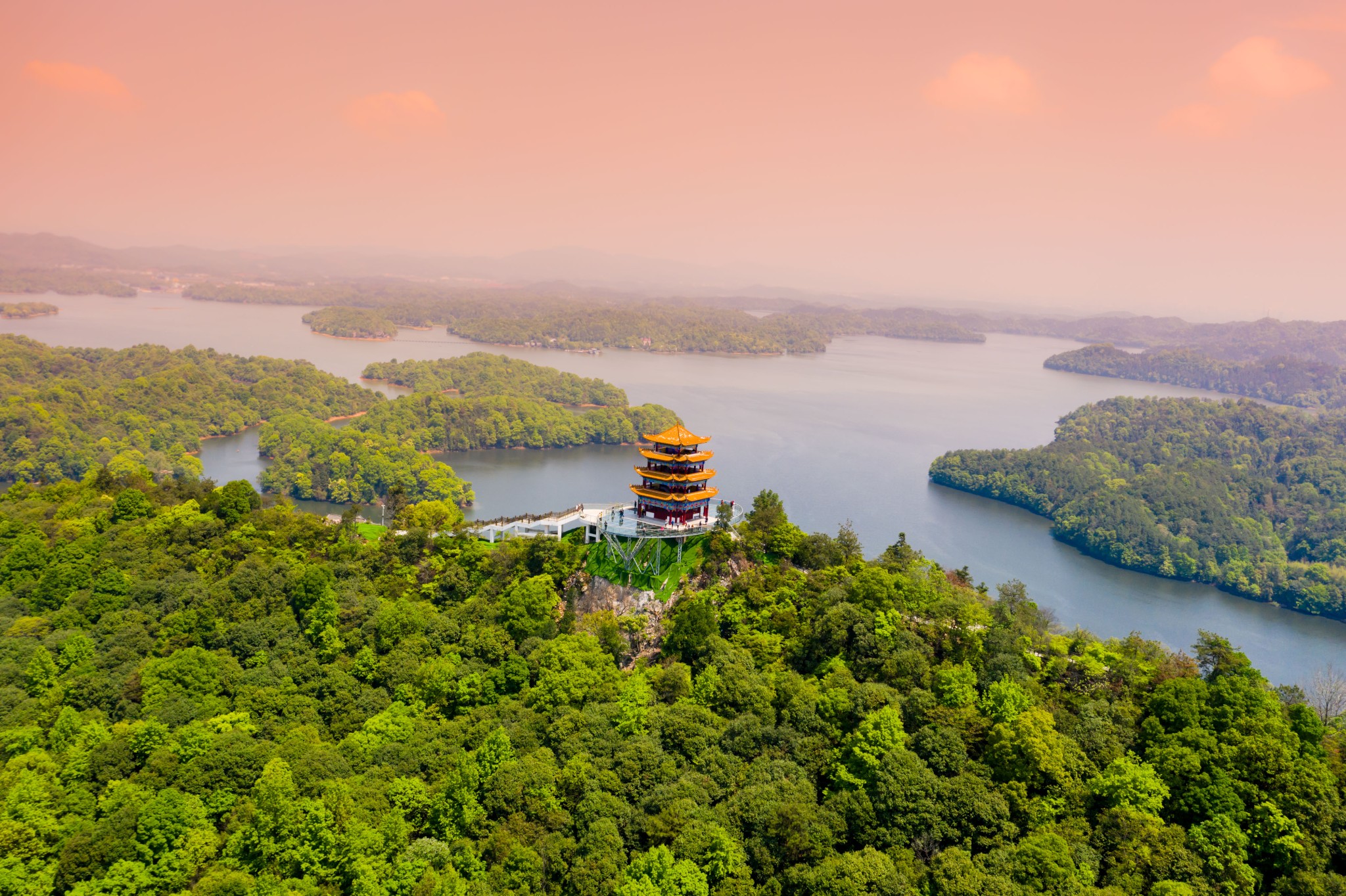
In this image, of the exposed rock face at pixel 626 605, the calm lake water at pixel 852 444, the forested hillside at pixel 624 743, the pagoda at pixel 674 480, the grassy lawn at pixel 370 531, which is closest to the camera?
the forested hillside at pixel 624 743

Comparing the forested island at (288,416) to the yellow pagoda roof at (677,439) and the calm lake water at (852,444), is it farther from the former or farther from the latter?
the yellow pagoda roof at (677,439)

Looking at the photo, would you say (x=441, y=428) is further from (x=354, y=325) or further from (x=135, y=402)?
(x=354, y=325)

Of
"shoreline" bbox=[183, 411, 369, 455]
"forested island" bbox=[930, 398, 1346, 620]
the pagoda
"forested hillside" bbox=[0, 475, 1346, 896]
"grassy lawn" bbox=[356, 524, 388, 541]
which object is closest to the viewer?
"forested hillside" bbox=[0, 475, 1346, 896]

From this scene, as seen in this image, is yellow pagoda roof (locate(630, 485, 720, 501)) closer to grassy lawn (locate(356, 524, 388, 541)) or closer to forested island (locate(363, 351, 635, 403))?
grassy lawn (locate(356, 524, 388, 541))

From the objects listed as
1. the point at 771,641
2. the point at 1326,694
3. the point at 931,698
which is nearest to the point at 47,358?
the point at 771,641

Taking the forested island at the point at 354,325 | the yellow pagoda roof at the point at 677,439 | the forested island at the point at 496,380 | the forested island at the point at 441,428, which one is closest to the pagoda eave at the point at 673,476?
the yellow pagoda roof at the point at 677,439

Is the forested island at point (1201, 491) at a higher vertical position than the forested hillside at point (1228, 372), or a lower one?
lower

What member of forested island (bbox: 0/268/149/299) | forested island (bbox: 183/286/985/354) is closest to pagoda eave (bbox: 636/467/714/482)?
forested island (bbox: 183/286/985/354)

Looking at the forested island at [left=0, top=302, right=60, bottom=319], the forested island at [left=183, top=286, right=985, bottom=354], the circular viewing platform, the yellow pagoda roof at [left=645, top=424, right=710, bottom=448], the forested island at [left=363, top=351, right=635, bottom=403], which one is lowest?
the circular viewing platform
